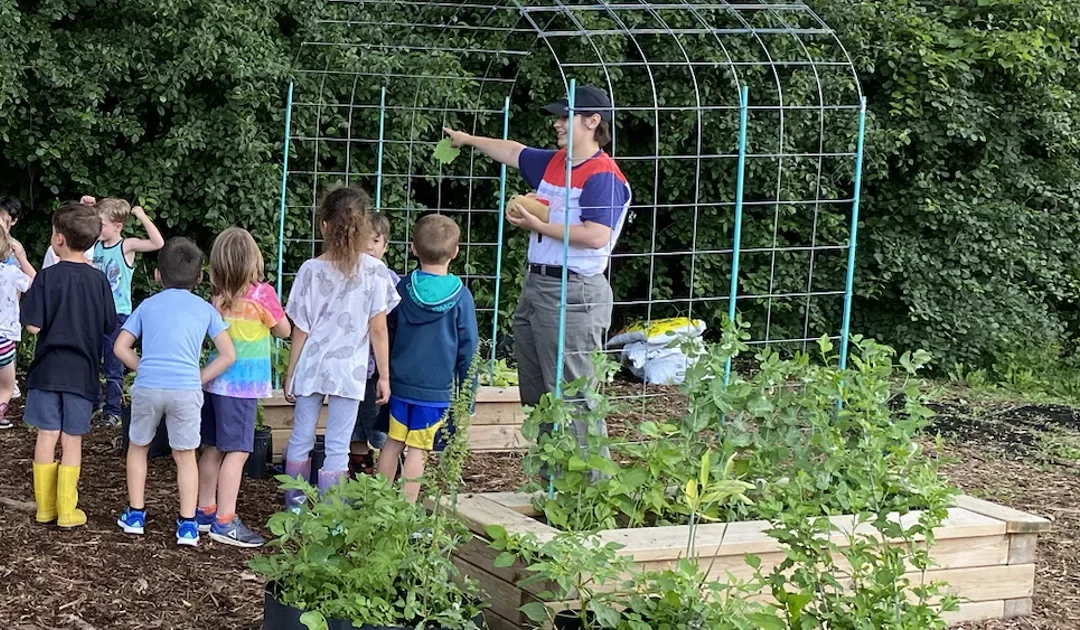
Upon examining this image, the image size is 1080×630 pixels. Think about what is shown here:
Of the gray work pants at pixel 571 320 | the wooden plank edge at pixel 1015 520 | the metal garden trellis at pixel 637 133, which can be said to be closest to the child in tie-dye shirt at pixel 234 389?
the gray work pants at pixel 571 320

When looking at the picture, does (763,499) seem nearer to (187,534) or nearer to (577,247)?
(577,247)

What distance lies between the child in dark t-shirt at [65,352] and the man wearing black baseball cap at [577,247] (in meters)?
1.66

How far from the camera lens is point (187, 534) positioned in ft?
16.4

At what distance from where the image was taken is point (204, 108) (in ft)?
27.0

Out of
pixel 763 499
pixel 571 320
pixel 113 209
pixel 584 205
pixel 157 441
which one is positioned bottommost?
pixel 157 441

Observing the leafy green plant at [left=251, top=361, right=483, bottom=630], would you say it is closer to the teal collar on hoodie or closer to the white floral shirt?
the white floral shirt

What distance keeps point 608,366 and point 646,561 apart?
620mm

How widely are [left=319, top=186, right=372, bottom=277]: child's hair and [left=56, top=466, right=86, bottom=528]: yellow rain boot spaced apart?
1.31 meters

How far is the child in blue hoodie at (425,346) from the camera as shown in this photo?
513cm

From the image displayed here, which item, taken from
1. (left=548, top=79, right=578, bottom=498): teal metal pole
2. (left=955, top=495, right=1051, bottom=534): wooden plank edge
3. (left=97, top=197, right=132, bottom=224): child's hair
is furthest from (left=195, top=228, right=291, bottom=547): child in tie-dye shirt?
(left=955, top=495, right=1051, bottom=534): wooden plank edge

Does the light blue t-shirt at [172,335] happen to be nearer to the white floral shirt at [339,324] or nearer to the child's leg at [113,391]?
the white floral shirt at [339,324]

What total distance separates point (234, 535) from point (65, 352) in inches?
37.7

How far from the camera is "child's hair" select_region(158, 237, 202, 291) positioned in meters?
4.96

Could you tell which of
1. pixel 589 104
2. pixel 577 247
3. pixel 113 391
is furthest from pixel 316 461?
pixel 589 104
